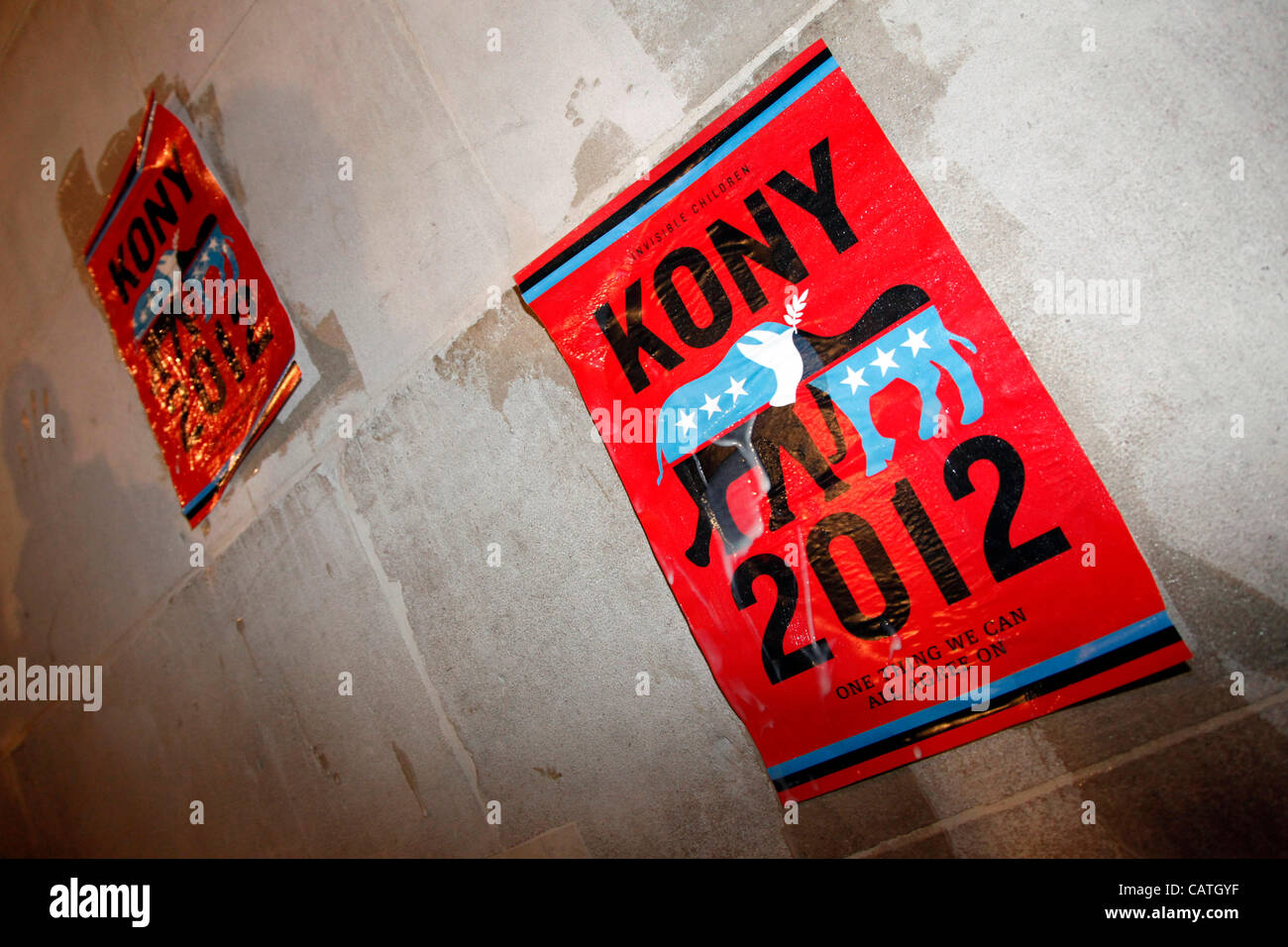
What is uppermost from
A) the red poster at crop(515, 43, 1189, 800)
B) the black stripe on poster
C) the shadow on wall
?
the shadow on wall

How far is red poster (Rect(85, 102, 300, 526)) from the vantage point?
1769 mm

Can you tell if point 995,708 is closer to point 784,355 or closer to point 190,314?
point 784,355

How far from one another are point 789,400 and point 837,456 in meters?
0.12

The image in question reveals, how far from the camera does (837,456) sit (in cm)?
106

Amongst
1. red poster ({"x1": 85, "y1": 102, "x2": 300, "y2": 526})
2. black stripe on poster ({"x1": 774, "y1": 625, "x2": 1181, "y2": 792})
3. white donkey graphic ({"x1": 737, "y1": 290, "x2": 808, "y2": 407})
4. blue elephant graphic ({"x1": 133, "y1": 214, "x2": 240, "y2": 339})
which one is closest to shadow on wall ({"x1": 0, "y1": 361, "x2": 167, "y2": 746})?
red poster ({"x1": 85, "y1": 102, "x2": 300, "y2": 526})

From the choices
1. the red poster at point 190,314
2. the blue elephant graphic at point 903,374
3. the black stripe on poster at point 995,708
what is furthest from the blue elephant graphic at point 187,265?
the black stripe on poster at point 995,708

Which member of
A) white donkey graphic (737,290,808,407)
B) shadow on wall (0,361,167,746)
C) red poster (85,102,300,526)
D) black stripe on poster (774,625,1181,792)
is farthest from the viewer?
shadow on wall (0,361,167,746)

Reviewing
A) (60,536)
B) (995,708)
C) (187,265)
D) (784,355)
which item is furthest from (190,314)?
(995,708)

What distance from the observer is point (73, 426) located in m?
2.34

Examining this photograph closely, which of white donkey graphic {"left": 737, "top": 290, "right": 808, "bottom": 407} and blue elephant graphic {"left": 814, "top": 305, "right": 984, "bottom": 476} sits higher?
white donkey graphic {"left": 737, "top": 290, "right": 808, "bottom": 407}

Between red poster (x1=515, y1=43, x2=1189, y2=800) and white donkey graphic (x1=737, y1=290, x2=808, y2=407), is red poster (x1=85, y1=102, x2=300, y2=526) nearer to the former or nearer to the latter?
red poster (x1=515, y1=43, x2=1189, y2=800)

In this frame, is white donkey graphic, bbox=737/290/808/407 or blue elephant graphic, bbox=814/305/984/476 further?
white donkey graphic, bbox=737/290/808/407
